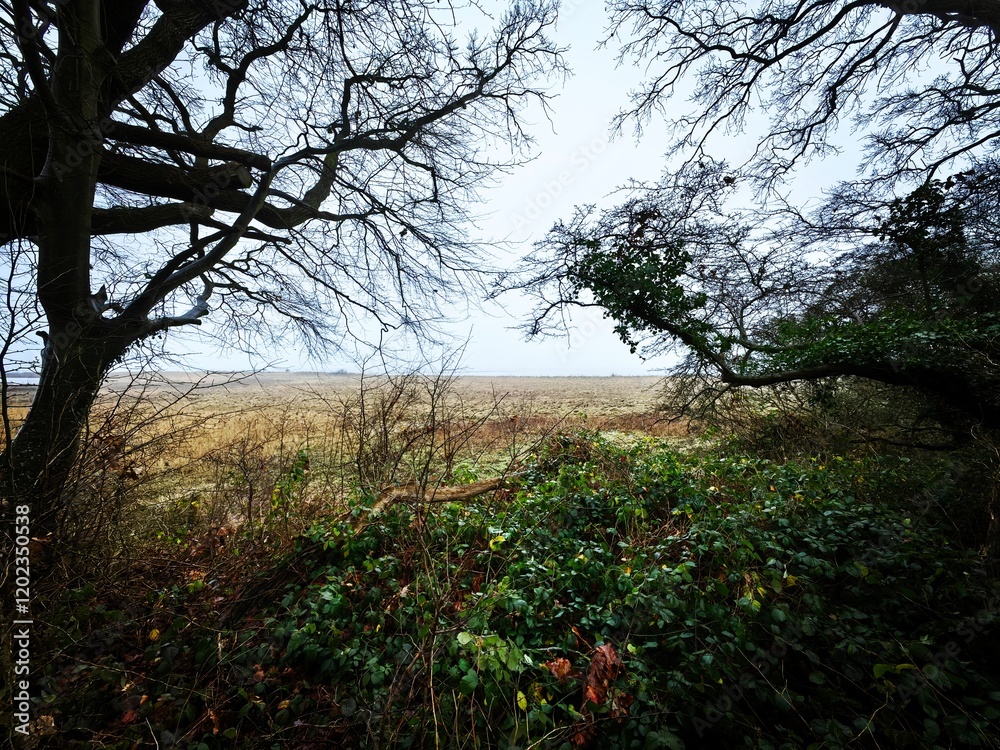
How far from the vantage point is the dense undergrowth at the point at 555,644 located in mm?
2201

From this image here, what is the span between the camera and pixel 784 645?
8.64 feet

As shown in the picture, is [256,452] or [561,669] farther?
[256,452]

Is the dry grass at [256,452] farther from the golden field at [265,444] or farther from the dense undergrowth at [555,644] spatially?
the dense undergrowth at [555,644]

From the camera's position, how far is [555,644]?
273cm

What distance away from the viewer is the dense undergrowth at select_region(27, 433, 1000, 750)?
2.20 m

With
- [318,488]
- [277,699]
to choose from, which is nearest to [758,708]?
[277,699]

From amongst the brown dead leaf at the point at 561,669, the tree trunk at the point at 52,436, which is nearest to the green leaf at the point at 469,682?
the brown dead leaf at the point at 561,669

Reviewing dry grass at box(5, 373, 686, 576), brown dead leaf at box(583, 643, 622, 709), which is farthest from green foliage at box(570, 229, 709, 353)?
brown dead leaf at box(583, 643, 622, 709)

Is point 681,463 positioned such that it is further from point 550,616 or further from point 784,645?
point 550,616

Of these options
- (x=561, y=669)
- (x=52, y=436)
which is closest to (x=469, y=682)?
(x=561, y=669)

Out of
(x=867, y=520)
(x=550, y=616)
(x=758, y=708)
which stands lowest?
(x=758, y=708)

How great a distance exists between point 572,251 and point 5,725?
24.0ft

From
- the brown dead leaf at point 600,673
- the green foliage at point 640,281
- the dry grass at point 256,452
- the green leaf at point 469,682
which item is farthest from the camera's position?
the green foliage at point 640,281

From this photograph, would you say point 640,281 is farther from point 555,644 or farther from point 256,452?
point 256,452
